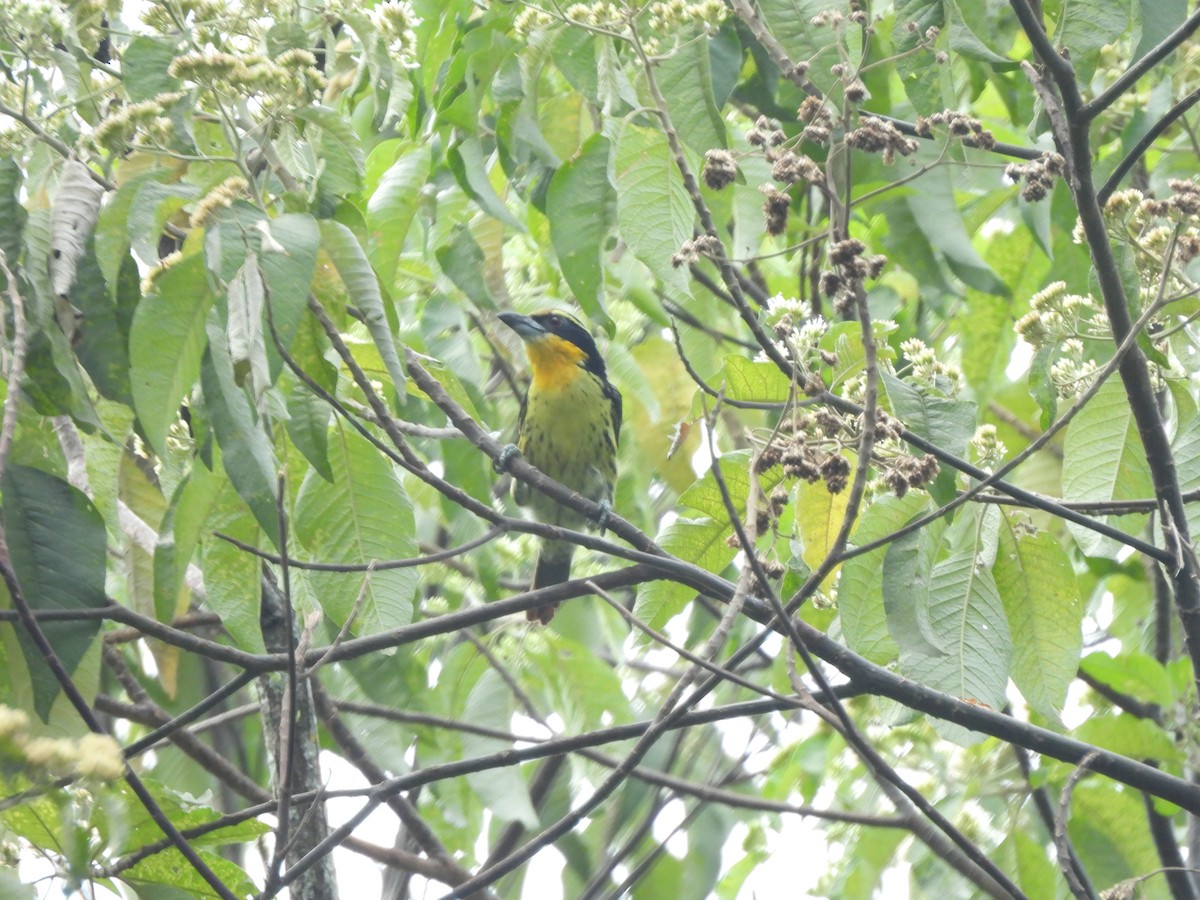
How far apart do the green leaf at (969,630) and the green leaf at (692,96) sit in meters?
0.97

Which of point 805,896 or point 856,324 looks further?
point 805,896

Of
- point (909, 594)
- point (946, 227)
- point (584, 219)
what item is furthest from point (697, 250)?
point (946, 227)

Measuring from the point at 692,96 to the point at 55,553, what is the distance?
1577 mm

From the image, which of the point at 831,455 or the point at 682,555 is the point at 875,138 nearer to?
the point at 831,455

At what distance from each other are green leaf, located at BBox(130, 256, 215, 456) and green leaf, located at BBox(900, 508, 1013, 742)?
1383 millimetres

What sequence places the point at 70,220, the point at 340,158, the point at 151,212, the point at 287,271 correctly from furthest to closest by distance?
the point at 340,158 → the point at 70,220 → the point at 151,212 → the point at 287,271

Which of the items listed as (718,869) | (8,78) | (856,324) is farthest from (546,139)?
(718,869)

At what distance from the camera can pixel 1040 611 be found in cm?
280

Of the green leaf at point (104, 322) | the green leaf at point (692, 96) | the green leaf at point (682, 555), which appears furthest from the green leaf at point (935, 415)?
the green leaf at point (104, 322)

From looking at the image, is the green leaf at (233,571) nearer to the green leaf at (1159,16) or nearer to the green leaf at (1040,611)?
the green leaf at (1040,611)

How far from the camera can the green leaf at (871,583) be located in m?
2.69

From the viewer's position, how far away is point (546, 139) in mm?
3463

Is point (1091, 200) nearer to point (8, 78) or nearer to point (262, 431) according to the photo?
point (262, 431)

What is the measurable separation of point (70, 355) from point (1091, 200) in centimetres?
185
